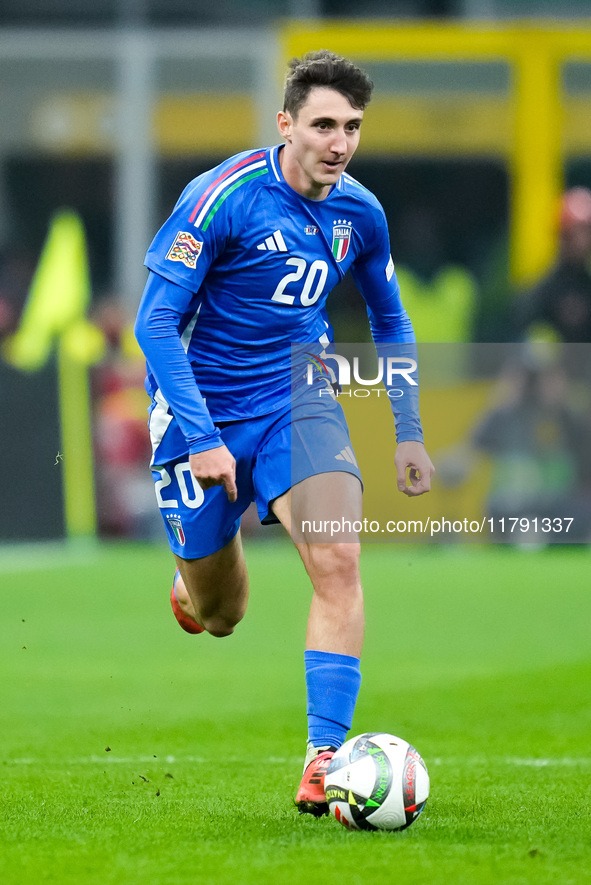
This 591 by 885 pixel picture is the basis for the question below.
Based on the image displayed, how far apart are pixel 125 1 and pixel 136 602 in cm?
1085

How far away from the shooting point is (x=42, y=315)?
15211mm

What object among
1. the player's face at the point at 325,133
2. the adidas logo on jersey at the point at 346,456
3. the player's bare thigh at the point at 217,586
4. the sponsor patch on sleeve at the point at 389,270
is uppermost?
the player's face at the point at 325,133

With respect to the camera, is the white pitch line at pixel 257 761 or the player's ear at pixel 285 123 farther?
the white pitch line at pixel 257 761

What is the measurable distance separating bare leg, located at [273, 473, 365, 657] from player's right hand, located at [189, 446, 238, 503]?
249 millimetres

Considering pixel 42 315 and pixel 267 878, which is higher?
pixel 267 878

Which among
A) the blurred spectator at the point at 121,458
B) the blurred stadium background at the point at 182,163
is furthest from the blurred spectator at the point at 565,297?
the blurred spectator at the point at 121,458

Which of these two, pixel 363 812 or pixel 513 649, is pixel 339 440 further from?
pixel 513 649

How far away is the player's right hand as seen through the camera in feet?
15.3

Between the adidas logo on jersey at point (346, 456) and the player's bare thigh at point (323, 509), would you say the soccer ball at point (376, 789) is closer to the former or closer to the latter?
the player's bare thigh at point (323, 509)

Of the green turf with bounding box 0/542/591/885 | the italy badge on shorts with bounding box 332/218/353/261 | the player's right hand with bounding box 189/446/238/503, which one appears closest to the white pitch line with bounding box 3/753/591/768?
the green turf with bounding box 0/542/591/885

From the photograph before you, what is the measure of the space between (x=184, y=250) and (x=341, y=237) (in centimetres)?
55

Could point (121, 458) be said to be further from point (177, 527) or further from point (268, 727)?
point (177, 527)

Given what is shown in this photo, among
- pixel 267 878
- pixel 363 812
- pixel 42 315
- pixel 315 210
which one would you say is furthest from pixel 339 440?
pixel 42 315

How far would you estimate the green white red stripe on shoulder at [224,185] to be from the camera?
16.0 feet
